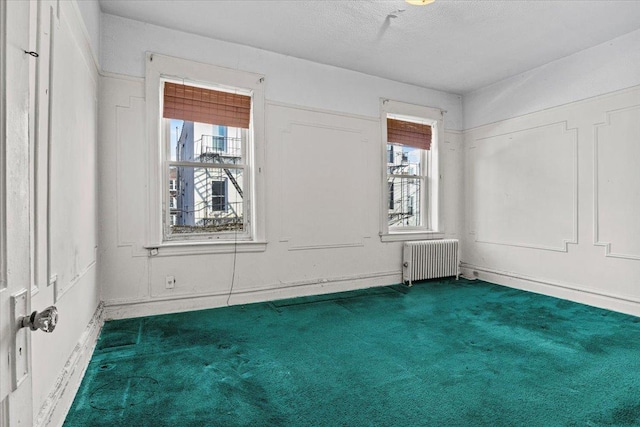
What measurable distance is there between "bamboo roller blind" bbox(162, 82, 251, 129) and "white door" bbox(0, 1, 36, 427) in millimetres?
2993

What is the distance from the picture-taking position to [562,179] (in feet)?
13.7

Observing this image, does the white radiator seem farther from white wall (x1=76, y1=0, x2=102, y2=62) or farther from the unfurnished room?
white wall (x1=76, y1=0, x2=102, y2=62)

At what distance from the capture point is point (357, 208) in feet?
15.1

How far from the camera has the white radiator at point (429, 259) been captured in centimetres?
484

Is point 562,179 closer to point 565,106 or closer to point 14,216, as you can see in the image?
point 565,106

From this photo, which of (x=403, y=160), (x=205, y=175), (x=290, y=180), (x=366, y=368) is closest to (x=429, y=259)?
(x=403, y=160)

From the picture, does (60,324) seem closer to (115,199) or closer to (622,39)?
(115,199)

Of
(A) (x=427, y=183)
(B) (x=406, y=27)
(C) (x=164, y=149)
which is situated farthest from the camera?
(A) (x=427, y=183)

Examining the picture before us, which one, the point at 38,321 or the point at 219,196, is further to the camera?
the point at 219,196

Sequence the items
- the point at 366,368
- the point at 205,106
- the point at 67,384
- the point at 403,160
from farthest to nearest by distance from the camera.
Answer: the point at 403,160 < the point at 205,106 < the point at 366,368 < the point at 67,384

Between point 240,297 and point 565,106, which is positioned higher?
point 565,106

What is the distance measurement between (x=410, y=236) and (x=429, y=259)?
16.5 inches

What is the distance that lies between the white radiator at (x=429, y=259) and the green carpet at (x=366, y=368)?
112 centimetres

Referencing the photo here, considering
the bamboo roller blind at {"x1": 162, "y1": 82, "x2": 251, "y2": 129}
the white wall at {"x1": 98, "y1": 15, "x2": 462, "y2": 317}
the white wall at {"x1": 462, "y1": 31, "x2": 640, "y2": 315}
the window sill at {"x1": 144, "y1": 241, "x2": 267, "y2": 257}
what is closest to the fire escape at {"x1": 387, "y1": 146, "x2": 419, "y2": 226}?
the white wall at {"x1": 98, "y1": 15, "x2": 462, "y2": 317}
